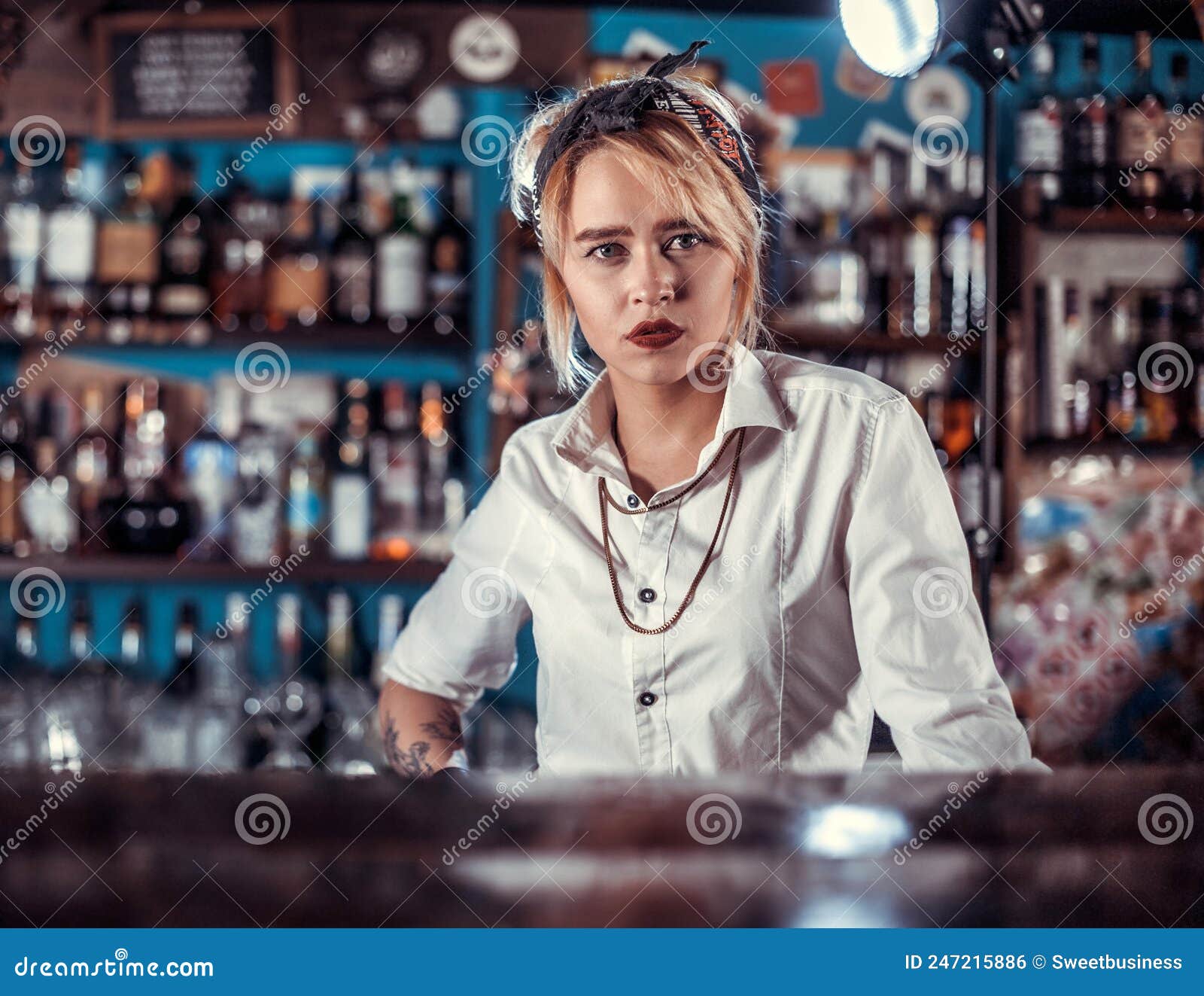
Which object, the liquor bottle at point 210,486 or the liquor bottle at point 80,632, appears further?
the liquor bottle at point 80,632

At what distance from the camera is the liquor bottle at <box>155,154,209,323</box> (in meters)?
1.91

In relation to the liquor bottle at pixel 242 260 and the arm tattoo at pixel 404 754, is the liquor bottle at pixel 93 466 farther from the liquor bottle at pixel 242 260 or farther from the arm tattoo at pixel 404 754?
the arm tattoo at pixel 404 754

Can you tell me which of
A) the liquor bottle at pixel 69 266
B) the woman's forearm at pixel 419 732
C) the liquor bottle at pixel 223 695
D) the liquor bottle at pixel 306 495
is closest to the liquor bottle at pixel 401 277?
the liquor bottle at pixel 306 495

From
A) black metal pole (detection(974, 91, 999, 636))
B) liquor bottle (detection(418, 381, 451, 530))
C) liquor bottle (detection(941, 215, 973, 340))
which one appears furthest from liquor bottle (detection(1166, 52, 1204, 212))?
liquor bottle (detection(418, 381, 451, 530))

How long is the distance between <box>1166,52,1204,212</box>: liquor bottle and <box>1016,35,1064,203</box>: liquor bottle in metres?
0.18

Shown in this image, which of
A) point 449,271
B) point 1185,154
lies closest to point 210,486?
point 449,271

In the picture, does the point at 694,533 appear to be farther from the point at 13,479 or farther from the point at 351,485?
the point at 13,479

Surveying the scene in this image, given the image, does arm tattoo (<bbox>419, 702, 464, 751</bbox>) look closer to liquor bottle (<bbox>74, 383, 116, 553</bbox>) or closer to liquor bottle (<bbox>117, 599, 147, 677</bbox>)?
liquor bottle (<bbox>74, 383, 116, 553</bbox>)

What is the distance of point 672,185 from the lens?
2.94 ft

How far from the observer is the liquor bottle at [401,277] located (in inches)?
74.8

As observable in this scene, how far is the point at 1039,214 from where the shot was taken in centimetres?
187

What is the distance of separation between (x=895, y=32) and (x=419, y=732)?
0.78 metres

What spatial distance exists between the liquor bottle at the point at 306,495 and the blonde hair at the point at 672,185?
39.1 inches
